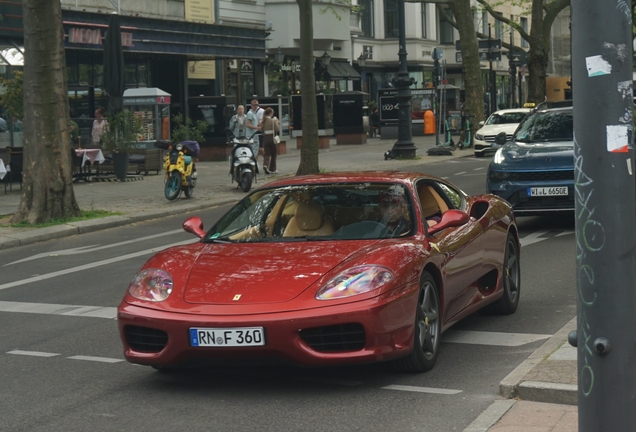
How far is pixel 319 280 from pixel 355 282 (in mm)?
215

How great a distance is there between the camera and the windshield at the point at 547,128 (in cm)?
1549

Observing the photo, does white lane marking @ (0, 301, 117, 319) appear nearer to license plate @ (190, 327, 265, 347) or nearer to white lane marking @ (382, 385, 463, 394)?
license plate @ (190, 327, 265, 347)

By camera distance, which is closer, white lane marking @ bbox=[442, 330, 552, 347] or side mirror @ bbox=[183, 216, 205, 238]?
white lane marking @ bbox=[442, 330, 552, 347]

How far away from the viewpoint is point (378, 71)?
63906mm

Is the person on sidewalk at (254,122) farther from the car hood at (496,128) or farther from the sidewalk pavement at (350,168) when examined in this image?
the car hood at (496,128)

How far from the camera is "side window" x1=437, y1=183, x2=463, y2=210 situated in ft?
28.4

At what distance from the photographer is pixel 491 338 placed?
812 centimetres

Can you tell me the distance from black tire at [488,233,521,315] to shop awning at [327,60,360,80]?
43.1 meters

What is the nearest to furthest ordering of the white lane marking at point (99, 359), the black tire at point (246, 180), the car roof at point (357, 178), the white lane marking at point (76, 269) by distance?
the white lane marking at point (99, 359)
the car roof at point (357, 178)
the white lane marking at point (76, 269)
the black tire at point (246, 180)

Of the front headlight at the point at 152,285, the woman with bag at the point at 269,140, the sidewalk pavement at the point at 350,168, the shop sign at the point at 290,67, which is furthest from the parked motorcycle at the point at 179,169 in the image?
the shop sign at the point at 290,67

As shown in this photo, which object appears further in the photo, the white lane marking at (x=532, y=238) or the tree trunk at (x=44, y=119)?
the tree trunk at (x=44, y=119)

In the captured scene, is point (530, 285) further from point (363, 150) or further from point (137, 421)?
point (363, 150)

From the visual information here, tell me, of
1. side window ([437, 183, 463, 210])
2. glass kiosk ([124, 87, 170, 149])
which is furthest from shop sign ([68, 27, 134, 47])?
side window ([437, 183, 463, 210])

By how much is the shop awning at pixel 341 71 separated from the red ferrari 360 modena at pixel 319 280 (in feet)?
145
